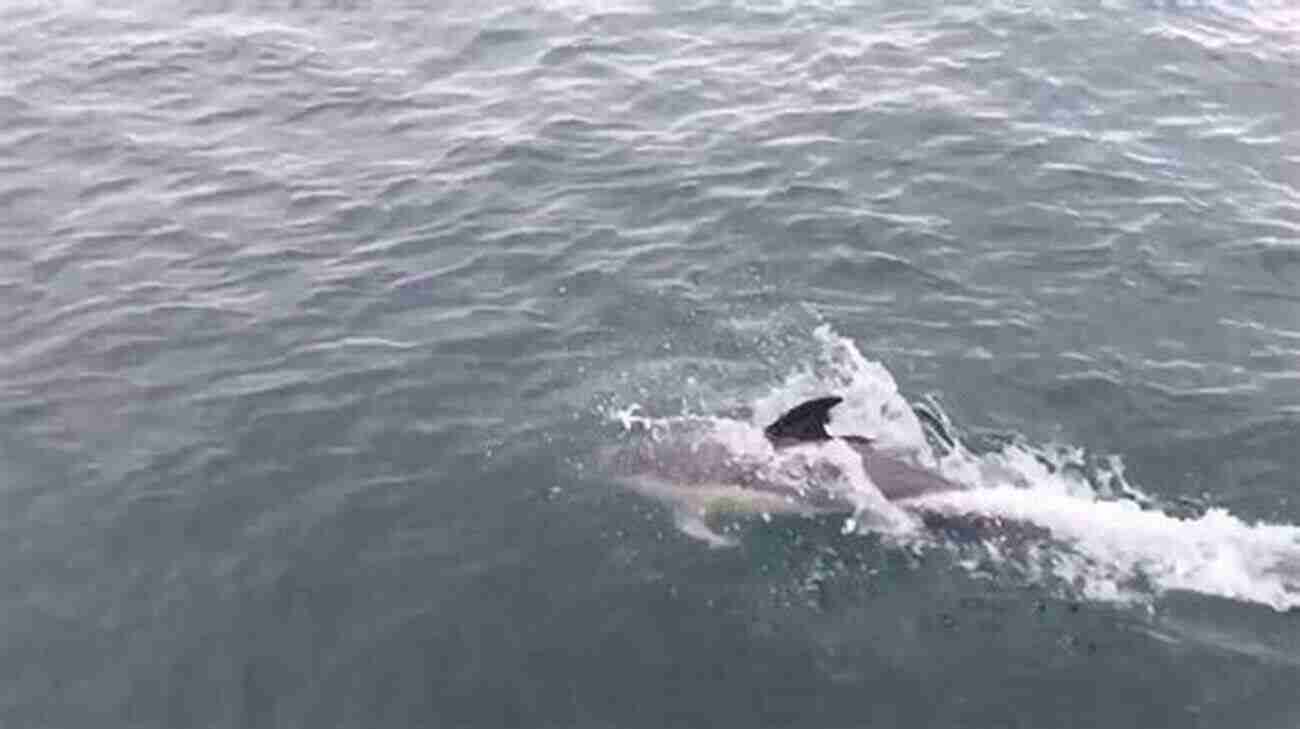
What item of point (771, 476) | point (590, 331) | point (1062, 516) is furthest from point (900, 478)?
A: point (590, 331)

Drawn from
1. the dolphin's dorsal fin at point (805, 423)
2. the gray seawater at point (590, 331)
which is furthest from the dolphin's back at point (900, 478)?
the gray seawater at point (590, 331)

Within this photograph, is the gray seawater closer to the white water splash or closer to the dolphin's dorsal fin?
the white water splash

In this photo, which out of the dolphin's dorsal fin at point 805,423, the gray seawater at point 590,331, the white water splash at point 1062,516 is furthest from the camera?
the dolphin's dorsal fin at point 805,423

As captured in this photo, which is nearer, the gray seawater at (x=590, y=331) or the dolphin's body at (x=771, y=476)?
the gray seawater at (x=590, y=331)

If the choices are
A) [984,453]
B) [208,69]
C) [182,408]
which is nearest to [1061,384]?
[984,453]

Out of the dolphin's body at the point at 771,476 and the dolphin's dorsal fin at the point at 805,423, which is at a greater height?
the dolphin's dorsal fin at the point at 805,423

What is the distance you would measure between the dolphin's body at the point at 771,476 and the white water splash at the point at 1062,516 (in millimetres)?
116

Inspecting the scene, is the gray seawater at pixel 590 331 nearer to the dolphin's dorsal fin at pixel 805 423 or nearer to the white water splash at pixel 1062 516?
the white water splash at pixel 1062 516

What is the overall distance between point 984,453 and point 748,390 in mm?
3084

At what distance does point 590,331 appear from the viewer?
18.2 metres

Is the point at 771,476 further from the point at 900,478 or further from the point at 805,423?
the point at 900,478

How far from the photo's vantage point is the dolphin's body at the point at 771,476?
1527 cm

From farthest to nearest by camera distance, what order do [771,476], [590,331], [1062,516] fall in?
1. [590,331]
2. [771,476]
3. [1062,516]

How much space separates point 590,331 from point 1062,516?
6.68m
